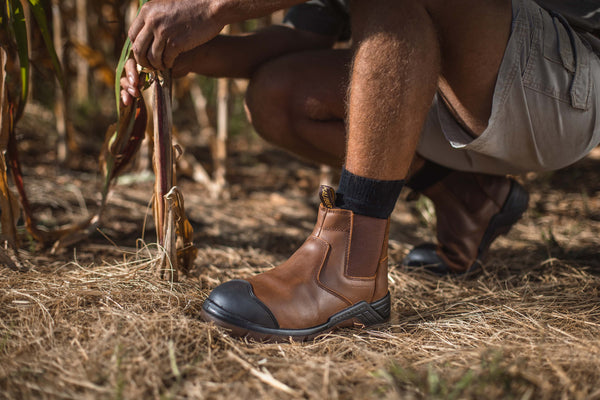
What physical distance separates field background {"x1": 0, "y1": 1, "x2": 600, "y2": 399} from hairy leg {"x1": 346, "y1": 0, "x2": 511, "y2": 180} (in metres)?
0.34

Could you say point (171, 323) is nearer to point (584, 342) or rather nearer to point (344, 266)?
point (344, 266)

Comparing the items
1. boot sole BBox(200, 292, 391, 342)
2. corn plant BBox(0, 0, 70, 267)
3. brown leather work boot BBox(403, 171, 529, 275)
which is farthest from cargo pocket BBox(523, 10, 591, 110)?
corn plant BBox(0, 0, 70, 267)

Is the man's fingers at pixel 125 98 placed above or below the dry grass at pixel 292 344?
above

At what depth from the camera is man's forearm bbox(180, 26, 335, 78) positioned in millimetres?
1120

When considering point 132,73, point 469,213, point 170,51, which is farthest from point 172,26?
point 469,213

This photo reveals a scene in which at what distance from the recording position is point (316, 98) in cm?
121

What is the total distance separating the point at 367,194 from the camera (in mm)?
860

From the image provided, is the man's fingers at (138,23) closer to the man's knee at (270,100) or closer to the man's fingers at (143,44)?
the man's fingers at (143,44)

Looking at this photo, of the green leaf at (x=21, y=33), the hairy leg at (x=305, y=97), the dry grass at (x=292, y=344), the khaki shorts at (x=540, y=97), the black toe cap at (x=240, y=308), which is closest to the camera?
Result: the dry grass at (x=292, y=344)

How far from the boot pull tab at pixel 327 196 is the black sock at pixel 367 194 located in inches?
1.0

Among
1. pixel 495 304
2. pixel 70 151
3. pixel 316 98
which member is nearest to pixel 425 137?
pixel 316 98

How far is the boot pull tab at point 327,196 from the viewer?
86 centimetres

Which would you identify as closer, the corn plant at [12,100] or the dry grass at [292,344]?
the dry grass at [292,344]

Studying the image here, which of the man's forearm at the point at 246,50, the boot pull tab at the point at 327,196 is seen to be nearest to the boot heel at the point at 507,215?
the boot pull tab at the point at 327,196
